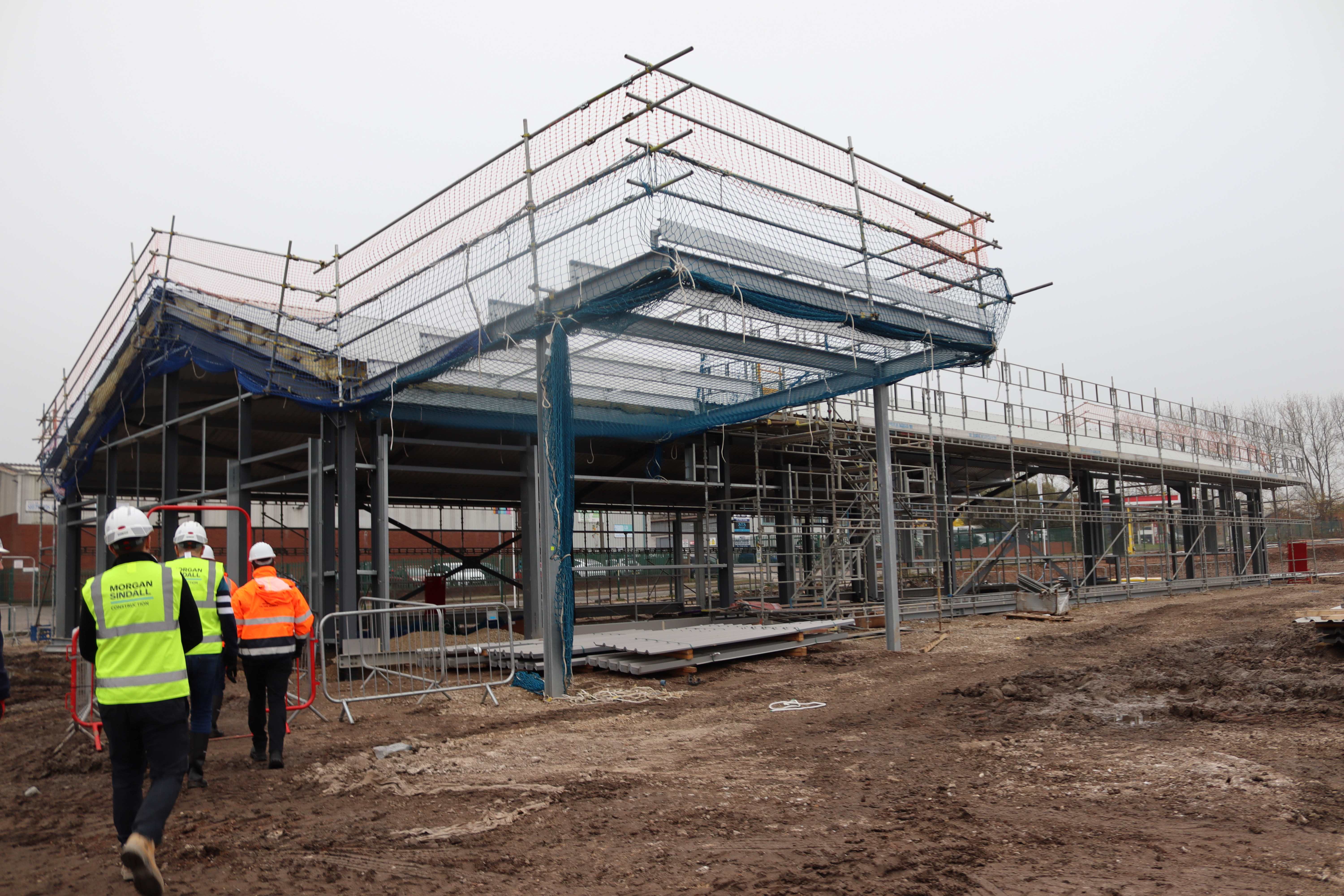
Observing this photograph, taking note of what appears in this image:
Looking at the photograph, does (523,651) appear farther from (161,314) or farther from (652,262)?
(161,314)

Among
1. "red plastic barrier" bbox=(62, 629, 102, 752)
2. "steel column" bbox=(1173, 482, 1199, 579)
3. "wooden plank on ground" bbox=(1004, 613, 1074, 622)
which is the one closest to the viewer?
"red plastic barrier" bbox=(62, 629, 102, 752)

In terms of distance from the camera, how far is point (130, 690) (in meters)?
4.73

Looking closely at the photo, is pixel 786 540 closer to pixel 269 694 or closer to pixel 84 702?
pixel 84 702

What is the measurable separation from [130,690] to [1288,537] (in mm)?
47913

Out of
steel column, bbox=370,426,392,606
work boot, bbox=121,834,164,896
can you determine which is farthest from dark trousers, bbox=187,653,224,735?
steel column, bbox=370,426,392,606

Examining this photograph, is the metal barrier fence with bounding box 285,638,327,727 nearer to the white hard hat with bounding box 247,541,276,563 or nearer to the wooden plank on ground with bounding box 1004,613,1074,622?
the white hard hat with bounding box 247,541,276,563

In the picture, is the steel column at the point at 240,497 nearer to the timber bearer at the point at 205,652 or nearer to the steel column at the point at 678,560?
the timber bearer at the point at 205,652

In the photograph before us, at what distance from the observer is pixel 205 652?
7105 millimetres

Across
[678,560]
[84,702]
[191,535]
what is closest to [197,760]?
[191,535]

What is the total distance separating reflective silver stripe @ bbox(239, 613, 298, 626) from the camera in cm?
758

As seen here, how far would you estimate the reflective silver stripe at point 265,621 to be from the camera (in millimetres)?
7582

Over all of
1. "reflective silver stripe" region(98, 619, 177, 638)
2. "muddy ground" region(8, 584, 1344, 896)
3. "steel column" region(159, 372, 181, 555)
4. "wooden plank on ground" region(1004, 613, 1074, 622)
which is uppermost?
"steel column" region(159, 372, 181, 555)

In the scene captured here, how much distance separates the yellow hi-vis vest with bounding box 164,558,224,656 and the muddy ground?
107 cm

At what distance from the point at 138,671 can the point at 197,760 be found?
8.54ft
